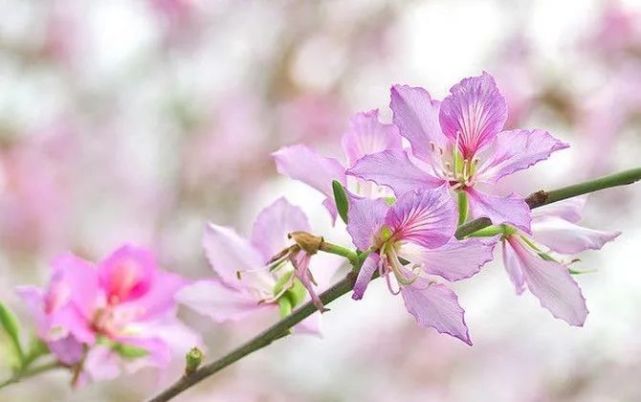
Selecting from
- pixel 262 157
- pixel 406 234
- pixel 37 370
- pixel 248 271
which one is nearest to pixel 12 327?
pixel 37 370

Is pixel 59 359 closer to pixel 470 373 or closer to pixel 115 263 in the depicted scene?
pixel 115 263

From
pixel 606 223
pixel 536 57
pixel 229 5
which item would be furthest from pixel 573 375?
pixel 229 5

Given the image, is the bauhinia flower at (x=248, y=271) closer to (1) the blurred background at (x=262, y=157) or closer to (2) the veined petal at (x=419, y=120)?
(2) the veined petal at (x=419, y=120)

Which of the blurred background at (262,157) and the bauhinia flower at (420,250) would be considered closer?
the bauhinia flower at (420,250)

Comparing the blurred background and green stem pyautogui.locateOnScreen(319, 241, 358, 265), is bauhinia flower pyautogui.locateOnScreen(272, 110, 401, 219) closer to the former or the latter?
green stem pyautogui.locateOnScreen(319, 241, 358, 265)

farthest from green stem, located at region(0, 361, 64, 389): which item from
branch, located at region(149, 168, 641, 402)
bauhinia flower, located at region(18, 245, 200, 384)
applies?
branch, located at region(149, 168, 641, 402)

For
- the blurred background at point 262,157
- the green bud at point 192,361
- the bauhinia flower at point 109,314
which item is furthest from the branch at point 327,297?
the blurred background at point 262,157
